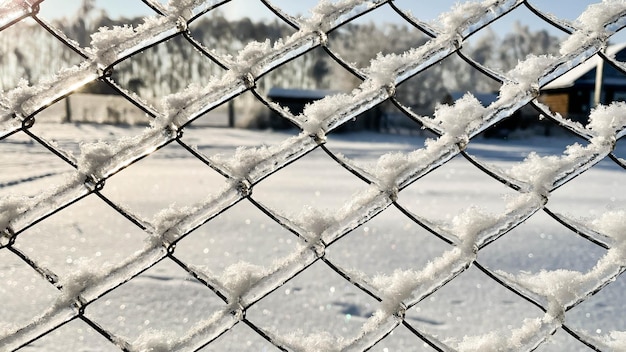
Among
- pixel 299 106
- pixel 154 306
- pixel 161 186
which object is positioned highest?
pixel 299 106

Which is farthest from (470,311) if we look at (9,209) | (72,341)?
(9,209)

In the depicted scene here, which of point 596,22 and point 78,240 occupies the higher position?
point 78,240

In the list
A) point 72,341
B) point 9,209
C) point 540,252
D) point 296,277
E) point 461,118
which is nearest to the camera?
point 9,209

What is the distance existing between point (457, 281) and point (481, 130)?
1.58m

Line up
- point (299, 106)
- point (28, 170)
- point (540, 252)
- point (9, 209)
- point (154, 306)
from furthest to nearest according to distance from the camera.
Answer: point (299, 106) → point (28, 170) → point (540, 252) → point (154, 306) → point (9, 209)

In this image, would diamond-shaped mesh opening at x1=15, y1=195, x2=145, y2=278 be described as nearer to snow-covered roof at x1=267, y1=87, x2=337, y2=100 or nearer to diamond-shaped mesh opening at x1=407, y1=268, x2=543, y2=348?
diamond-shaped mesh opening at x1=407, y1=268, x2=543, y2=348

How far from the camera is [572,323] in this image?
1.96 metres

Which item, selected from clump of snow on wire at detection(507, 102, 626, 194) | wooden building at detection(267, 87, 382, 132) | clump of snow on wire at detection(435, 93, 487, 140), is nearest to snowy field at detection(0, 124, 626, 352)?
clump of snow on wire at detection(507, 102, 626, 194)

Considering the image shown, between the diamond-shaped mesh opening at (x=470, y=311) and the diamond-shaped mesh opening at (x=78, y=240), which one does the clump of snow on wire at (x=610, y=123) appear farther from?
the diamond-shaped mesh opening at (x=78, y=240)

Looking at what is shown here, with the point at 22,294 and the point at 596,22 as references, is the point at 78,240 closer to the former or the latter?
the point at 22,294

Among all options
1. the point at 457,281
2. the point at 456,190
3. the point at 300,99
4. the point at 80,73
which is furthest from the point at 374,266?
the point at 300,99

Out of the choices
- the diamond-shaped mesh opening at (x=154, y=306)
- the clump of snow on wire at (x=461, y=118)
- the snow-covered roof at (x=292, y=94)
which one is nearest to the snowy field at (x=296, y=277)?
the diamond-shaped mesh opening at (x=154, y=306)

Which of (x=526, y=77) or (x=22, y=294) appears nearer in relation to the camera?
(x=526, y=77)

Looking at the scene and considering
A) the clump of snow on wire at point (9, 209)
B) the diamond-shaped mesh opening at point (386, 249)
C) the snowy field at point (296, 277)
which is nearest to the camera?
the clump of snow on wire at point (9, 209)
